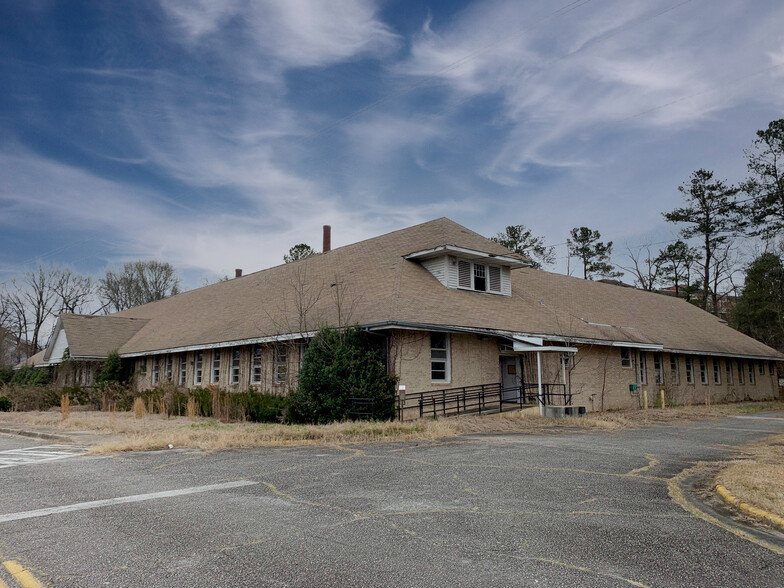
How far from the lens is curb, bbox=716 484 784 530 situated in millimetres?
7098

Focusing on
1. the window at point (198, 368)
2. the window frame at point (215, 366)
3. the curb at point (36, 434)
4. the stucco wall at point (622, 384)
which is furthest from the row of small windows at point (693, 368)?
the curb at point (36, 434)

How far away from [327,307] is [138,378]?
16.6m

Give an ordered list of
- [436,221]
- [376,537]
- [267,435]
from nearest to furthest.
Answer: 1. [376,537]
2. [267,435]
3. [436,221]

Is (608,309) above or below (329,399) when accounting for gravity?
above

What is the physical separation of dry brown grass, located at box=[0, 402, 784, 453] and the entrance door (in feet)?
8.35

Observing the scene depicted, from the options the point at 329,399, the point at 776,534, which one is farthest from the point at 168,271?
the point at 776,534

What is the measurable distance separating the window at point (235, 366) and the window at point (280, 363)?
334 cm

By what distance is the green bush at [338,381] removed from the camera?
63.0 feet

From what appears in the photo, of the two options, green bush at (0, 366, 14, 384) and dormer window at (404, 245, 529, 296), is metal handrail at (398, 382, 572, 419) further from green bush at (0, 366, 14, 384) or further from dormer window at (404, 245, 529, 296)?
green bush at (0, 366, 14, 384)

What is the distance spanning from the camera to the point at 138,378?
34.5 metres

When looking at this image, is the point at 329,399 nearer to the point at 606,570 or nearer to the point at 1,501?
the point at 1,501

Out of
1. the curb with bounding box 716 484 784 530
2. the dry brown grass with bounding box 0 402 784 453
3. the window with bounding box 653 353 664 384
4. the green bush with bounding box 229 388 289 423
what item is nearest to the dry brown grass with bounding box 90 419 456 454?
the dry brown grass with bounding box 0 402 784 453

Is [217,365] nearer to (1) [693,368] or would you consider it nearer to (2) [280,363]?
(2) [280,363]

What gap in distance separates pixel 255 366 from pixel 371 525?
65.8ft
